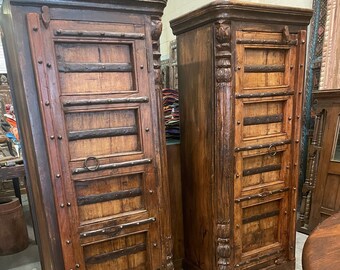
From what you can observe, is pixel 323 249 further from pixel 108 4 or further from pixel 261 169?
pixel 108 4

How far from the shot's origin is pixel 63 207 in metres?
1.16

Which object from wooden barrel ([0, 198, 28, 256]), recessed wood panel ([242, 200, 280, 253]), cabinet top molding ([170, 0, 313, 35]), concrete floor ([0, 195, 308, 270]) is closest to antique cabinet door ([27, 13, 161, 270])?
cabinet top molding ([170, 0, 313, 35])

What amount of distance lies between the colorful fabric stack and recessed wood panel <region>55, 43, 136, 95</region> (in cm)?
74

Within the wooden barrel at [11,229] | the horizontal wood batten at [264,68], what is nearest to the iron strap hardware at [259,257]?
the horizontal wood batten at [264,68]

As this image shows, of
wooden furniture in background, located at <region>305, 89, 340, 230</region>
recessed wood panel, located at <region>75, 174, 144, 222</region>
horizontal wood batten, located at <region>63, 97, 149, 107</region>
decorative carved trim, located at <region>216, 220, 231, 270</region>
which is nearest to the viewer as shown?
horizontal wood batten, located at <region>63, 97, 149, 107</region>

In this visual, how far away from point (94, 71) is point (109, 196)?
58 centimetres

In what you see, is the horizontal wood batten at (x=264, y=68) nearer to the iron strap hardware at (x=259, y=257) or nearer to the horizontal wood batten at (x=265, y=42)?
the horizontal wood batten at (x=265, y=42)

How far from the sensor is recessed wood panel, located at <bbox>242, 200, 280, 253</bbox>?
1.63 metres

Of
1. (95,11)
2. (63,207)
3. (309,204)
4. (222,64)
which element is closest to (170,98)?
(222,64)

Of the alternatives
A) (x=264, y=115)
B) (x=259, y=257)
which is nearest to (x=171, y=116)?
(x=264, y=115)

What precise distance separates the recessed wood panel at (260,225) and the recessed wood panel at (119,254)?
65 centimetres

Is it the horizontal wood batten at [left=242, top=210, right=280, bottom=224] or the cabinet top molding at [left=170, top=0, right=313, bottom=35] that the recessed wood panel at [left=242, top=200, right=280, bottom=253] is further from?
the cabinet top molding at [left=170, top=0, right=313, bottom=35]

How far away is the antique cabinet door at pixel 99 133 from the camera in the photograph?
Answer: 109 cm

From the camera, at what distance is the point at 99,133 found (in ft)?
3.90
